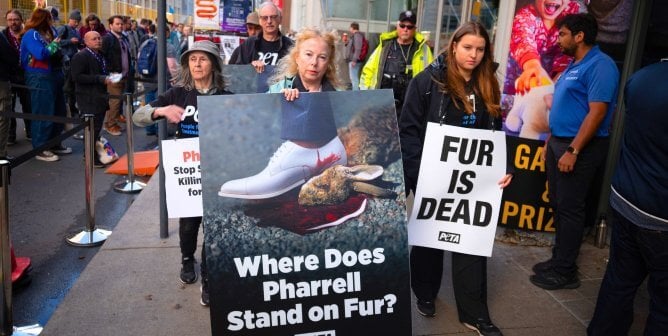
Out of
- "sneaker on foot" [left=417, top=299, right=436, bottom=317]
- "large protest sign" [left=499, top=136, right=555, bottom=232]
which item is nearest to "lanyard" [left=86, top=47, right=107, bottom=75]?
"large protest sign" [left=499, top=136, right=555, bottom=232]

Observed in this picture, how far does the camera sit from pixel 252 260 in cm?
238

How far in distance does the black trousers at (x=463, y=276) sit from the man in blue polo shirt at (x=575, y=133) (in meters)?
0.98

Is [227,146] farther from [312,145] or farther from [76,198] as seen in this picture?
[76,198]

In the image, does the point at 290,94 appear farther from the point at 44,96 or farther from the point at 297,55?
the point at 44,96

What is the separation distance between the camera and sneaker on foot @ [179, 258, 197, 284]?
12.8 feet

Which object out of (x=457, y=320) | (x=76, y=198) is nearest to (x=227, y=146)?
(x=457, y=320)

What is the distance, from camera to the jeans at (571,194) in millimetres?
4000

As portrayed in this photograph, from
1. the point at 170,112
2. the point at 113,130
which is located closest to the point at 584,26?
the point at 170,112

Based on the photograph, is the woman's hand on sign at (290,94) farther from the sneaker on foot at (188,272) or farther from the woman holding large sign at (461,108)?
the sneaker on foot at (188,272)

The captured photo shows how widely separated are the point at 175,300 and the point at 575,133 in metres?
2.99

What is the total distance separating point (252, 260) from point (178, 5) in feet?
86.0

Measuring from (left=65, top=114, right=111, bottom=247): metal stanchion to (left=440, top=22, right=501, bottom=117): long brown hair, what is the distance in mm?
3179

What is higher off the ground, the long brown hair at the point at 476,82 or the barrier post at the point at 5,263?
the long brown hair at the point at 476,82

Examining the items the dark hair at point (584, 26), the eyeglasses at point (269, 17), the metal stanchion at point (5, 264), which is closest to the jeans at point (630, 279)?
the dark hair at point (584, 26)
